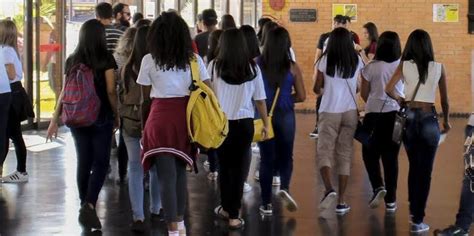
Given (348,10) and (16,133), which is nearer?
(16,133)

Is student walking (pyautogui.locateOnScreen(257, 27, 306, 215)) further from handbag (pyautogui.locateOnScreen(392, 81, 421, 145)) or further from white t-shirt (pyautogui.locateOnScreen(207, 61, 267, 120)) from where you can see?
handbag (pyautogui.locateOnScreen(392, 81, 421, 145))

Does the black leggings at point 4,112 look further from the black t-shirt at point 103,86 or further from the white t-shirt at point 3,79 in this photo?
Answer: the black t-shirt at point 103,86

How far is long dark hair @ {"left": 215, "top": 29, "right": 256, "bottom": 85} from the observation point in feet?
23.4

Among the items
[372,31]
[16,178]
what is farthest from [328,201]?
[372,31]

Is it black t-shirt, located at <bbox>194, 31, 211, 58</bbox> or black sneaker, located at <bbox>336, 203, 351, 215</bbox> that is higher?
black t-shirt, located at <bbox>194, 31, 211, 58</bbox>

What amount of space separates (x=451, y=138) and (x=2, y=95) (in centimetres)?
842

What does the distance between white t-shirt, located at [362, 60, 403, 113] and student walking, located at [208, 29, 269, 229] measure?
1279 millimetres

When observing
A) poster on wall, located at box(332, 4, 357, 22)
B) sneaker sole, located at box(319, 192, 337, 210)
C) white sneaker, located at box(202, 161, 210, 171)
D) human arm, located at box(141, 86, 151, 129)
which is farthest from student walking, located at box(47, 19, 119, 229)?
poster on wall, located at box(332, 4, 357, 22)

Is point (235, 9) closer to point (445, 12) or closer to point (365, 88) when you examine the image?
point (445, 12)

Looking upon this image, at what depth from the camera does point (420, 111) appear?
24.1 ft

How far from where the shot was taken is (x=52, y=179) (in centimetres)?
965

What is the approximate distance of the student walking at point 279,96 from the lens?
25.6 ft

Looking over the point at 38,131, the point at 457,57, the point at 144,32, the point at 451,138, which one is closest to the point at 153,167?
the point at 144,32

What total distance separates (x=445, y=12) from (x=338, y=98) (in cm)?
1151
